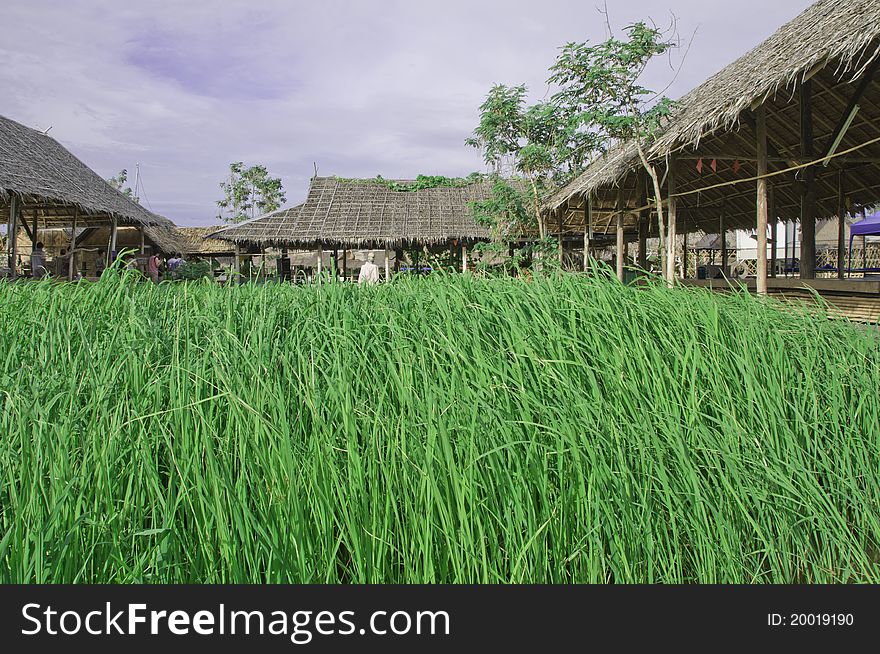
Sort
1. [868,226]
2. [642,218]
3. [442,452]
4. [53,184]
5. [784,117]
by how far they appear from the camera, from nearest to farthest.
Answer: [442,452], [784,117], [53,184], [868,226], [642,218]

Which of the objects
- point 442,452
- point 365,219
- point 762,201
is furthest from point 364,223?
point 442,452

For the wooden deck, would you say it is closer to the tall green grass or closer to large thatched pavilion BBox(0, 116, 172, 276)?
the tall green grass

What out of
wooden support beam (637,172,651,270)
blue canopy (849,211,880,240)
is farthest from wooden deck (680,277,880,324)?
blue canopy (849,211,880,240)

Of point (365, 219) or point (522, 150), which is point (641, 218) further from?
point (365, 219)

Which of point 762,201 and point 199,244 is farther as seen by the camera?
point 199,244

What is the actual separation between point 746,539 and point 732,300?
200cm

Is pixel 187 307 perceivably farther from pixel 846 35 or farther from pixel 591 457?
pixel 846 35

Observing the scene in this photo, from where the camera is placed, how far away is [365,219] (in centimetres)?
1673

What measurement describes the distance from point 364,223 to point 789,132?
35.5 ft

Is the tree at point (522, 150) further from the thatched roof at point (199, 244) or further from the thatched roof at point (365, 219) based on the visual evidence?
the thatched roof at point (199, 244)

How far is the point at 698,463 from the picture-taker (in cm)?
200

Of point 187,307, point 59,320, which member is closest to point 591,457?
point 187,307

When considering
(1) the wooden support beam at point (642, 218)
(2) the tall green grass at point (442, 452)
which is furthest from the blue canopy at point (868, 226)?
(2) the tall green grass at point (442, 452)

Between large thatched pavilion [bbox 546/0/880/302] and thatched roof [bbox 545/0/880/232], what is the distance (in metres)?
0.02
